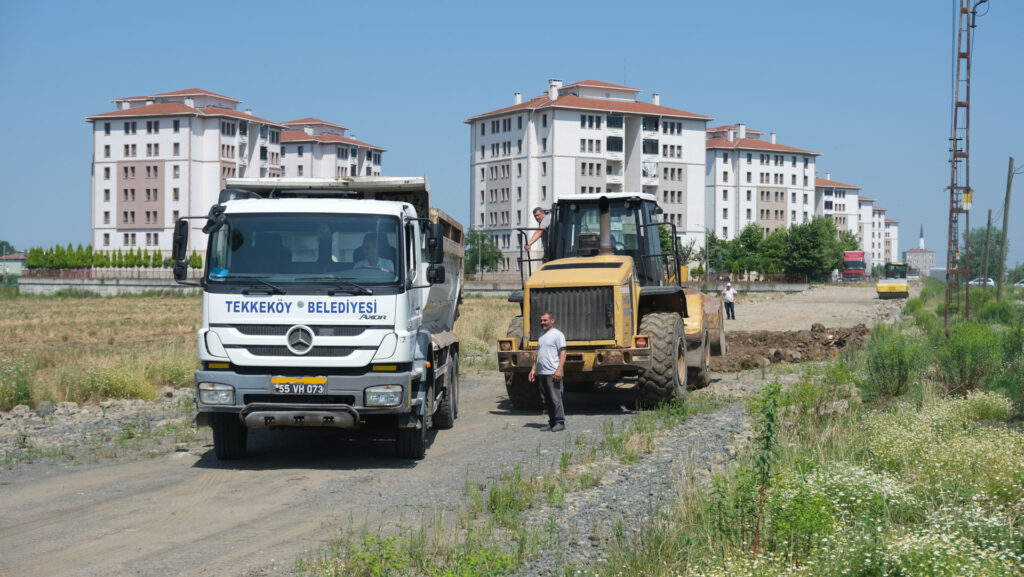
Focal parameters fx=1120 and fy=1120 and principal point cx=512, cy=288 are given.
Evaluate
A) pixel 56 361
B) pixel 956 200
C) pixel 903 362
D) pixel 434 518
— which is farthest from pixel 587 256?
pixel 956 200

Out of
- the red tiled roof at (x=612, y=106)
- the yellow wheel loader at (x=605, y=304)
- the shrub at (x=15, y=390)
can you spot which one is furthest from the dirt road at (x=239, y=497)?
the red tiled roof at (x=612, y=106)

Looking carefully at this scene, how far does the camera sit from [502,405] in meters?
19.3

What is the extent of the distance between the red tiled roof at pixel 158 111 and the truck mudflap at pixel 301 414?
427ft

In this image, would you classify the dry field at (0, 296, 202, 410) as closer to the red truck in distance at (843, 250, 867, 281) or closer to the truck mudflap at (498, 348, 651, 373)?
the truck mudflap at (498, 348, 651, 373)

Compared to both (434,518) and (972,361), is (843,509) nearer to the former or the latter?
(434,518)

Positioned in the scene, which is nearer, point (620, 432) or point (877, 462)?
point (877, 462)

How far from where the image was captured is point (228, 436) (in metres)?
12.8

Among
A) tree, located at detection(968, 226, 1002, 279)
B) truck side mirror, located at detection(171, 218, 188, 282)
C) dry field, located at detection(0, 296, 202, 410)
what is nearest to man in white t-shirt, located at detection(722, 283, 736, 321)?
dry field, located at detection(0, 296, 202, 410)

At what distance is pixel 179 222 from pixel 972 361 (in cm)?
1251

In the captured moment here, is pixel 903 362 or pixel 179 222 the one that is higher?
pixel 179 222

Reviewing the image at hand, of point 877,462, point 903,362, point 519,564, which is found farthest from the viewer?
point 903,362

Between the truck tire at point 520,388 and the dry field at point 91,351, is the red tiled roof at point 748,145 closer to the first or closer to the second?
the dry field at point 91,351

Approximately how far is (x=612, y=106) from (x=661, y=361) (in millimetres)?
123676

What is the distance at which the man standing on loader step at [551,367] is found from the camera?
15688mm
